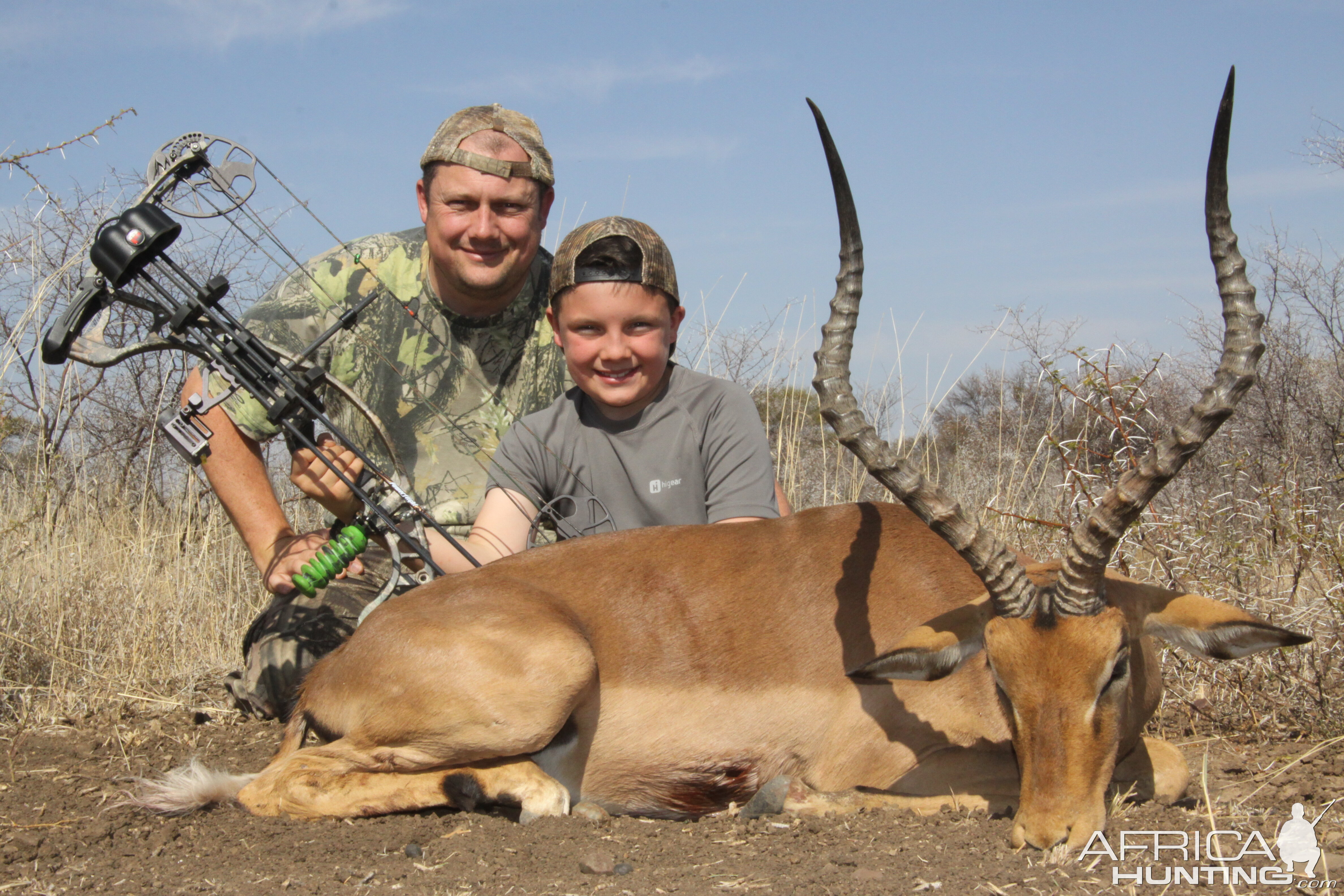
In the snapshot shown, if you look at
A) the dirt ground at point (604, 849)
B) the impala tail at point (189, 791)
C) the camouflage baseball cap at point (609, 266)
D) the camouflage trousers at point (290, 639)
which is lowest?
the dirt ground at point (604, 849)

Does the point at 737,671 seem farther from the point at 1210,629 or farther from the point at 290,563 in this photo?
the point at 290,563

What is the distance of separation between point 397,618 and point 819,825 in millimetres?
1778

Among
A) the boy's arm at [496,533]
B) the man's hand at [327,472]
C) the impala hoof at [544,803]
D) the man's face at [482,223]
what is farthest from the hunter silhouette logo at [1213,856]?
the man's face at [482,223]

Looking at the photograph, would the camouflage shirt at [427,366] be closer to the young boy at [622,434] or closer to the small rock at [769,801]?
the young boy at [622,434]

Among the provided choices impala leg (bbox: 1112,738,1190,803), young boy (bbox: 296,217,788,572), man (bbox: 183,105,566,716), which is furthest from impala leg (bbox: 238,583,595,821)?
impala leg (bbox: 1112,738,1190,803)

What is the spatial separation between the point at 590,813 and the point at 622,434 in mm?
1875

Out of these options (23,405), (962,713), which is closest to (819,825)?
(962,713)

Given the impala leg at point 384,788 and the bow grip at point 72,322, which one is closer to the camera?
the impala leg at point 384,788

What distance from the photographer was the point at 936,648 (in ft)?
12.2

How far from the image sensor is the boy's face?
16.4ft

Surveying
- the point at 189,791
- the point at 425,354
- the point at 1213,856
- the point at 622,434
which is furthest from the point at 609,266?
the point at 1213,856

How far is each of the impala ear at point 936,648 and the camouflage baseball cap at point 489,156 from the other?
131 inches

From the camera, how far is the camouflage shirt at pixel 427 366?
6242 mm

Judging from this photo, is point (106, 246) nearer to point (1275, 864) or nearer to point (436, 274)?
point (436, 274)
